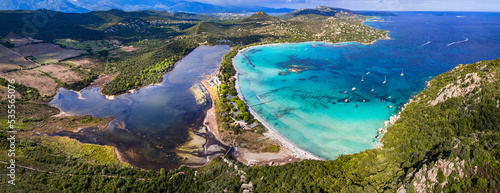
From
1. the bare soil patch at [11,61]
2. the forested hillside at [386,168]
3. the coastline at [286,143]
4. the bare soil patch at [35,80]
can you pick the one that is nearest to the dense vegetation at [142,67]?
the bare soil patch at [35,80]

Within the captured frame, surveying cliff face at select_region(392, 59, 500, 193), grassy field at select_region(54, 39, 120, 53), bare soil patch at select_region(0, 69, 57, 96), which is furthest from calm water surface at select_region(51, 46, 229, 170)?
grassy field at select_region(54, 39, 120, 53)

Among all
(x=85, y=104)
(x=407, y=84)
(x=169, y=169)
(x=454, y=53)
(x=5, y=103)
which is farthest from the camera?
(x=454, y=53)

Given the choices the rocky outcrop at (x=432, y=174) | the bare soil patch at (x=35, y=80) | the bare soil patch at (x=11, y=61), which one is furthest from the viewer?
the bare soil patch at (x=11, y=61)

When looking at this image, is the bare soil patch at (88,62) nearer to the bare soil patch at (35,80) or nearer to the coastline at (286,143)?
the bare soil patch at (35,80)

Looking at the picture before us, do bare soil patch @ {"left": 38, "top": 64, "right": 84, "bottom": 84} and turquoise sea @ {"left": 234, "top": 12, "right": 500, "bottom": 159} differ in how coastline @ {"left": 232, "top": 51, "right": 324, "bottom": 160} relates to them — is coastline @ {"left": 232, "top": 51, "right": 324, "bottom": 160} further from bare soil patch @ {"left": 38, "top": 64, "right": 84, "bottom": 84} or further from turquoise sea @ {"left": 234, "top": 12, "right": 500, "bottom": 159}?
bare soil patch @ {"left": 38, "top": 64, "right": 84, "bottom": 84}

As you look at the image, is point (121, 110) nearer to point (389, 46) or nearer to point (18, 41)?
point (18, 41)

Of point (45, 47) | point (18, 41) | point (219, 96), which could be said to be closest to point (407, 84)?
point (219, 96)
